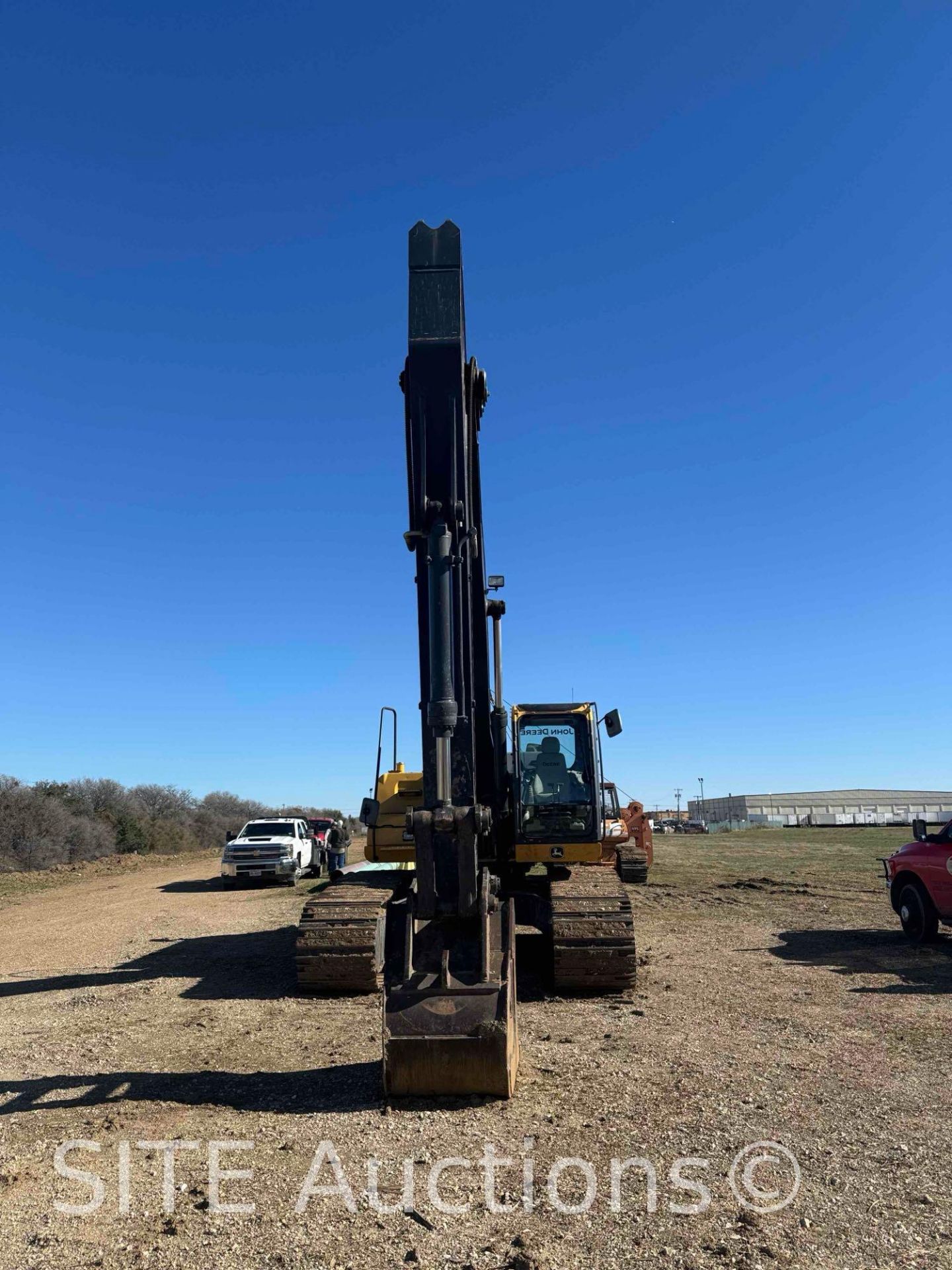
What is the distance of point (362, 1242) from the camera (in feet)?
14.1

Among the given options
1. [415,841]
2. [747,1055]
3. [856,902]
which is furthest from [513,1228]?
[856,902]

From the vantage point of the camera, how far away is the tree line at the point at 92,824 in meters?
38.7

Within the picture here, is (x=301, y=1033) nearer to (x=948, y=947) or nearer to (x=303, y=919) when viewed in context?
(x=303, y=919)

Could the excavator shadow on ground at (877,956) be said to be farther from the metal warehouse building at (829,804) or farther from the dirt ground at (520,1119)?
the metal warehouse building at (829,804)

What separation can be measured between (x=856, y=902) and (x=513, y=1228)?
16023 mm

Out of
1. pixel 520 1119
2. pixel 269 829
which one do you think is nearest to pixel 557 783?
Answer: pixel 520 1119

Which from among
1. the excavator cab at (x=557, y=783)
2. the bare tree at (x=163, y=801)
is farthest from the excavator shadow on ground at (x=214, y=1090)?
the bare tree at (x=163, y=801)

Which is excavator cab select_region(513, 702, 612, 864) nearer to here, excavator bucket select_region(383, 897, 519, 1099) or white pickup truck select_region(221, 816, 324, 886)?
excavator bucket select_region(383, 897, 519, 1099)

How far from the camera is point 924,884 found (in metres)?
12.7

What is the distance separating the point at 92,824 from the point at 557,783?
133 feet

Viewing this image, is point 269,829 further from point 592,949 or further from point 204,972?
point 592,949

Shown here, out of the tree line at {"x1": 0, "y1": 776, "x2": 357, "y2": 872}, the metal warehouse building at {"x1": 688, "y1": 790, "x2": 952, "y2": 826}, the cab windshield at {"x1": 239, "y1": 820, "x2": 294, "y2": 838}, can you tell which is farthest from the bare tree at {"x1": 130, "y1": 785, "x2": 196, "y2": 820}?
the metal warehouse building at {"x1": 688, "y1": 790, "x2": 952, "y2": 826}

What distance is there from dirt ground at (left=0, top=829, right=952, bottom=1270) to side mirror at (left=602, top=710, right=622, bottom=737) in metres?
2.84

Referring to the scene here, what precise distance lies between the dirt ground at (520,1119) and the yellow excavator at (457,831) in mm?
450
